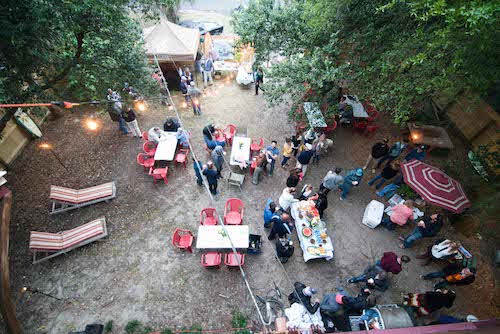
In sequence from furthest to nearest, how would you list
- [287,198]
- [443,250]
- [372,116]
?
[372,116] < [287,198] < [443,250]

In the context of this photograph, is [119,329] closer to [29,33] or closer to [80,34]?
[29,33]

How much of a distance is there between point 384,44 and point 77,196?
11.5 m

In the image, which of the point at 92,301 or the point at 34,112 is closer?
the point at 92,301

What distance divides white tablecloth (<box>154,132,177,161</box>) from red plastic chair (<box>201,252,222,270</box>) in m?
4.14

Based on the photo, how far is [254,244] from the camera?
23.6 feet

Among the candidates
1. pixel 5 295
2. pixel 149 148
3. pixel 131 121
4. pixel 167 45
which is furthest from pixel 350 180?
pixel 167 45

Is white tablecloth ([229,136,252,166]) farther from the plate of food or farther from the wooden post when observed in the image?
the wooden post

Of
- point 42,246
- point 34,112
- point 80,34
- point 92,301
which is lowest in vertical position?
point 92,301

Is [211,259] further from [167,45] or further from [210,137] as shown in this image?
[167,45]

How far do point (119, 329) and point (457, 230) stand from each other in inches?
432

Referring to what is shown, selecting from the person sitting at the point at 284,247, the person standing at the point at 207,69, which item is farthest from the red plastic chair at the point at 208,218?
the person standing at the point at 207,69

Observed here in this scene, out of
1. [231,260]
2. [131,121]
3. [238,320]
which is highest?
[131,121]

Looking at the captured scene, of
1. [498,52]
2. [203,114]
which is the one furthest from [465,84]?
[203,114]

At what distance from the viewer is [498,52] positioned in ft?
17.0
